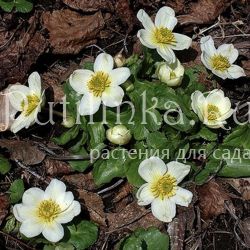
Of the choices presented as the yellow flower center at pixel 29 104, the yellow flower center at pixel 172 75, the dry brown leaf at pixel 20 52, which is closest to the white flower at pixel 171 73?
the yellow flower center at pixel 172 75

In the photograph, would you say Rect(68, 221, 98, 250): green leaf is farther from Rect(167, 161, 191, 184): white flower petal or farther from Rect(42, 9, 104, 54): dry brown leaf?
Rect(42, 9, 104, 54): dry brown leaf

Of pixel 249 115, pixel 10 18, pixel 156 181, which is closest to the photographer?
pixel 156 181

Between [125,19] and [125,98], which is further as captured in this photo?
[125,19]

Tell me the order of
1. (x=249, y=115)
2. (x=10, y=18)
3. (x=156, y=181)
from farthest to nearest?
(x=10, y=18), (x=249, y=115), (x=156, y=181)

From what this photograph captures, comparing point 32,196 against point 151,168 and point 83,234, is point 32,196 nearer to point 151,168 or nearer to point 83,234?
point 83,234

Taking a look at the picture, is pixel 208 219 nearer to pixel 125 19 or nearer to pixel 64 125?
pixel 64 125

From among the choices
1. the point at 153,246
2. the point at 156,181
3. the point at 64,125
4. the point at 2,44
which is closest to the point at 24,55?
the point at 2,44
